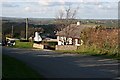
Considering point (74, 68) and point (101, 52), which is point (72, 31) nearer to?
point (101, 52)

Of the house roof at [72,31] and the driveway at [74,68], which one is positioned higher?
the house roof at [72,31]

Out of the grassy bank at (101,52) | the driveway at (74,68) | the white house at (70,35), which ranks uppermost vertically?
the white house at (70,35)

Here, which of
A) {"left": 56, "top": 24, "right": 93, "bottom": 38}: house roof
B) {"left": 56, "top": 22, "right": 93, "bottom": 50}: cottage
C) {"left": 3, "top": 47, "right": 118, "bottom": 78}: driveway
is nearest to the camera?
{"left": 3, "top": 47, "right": 118, "bottom": 78}: driveway

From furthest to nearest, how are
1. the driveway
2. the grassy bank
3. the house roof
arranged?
the house roof, the grassy bank, the driveway

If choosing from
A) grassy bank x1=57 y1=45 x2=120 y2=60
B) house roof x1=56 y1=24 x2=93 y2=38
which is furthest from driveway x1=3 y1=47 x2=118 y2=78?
house roof x1=56 y1=24 x2=93 y2=38

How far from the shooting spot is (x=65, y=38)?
52656mm

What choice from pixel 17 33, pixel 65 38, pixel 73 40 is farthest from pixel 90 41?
pixel 17 33

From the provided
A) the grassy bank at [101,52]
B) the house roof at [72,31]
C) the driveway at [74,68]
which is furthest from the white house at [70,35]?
the driveway at [74,68]

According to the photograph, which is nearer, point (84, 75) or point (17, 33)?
point (84, 75)

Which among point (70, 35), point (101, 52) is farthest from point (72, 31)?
point (101, 52)

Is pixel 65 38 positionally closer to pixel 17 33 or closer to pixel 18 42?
pixel 18 42

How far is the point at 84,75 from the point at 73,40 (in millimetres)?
33585

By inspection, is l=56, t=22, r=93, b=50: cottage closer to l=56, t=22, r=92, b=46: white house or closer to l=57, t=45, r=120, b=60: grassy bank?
l=56, t=22, r=92, b=46: white house

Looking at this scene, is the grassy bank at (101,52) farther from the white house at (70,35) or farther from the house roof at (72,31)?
the house roof at (72,31)
